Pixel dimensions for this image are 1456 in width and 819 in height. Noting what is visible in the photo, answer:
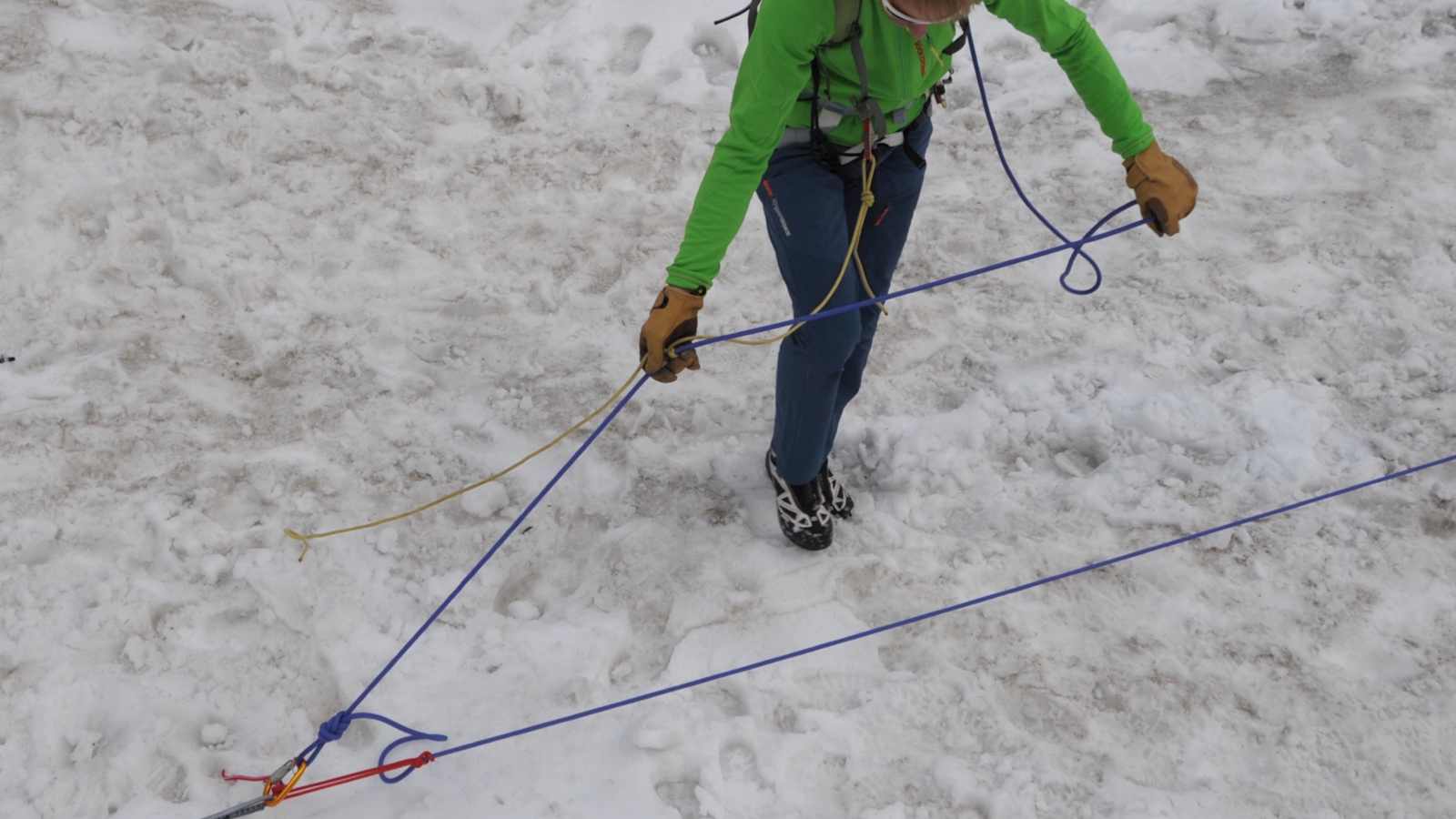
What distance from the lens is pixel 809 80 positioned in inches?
87.4

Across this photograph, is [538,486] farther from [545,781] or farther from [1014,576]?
[1014,576]

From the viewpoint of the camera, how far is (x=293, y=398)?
3.64m

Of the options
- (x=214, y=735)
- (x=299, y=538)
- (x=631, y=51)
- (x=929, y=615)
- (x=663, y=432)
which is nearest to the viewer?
(x=214, y=735)

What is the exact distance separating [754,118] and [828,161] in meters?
0.41

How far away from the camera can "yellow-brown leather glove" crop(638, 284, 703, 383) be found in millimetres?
2363

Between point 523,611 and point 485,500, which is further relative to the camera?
point 485,500

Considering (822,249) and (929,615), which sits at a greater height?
(822,249)

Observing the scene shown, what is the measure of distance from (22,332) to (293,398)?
3.42 ft

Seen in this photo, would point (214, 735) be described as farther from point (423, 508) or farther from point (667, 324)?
point (667, 324)

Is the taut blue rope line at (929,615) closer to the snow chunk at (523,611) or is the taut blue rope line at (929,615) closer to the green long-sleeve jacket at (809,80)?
the snow chunk at (523,611)

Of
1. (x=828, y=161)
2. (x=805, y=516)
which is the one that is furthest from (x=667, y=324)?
(x=805, y=516)

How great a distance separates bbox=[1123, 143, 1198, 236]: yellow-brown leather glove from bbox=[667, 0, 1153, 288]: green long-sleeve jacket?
0.09 meters

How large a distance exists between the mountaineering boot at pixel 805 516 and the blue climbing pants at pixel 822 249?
0.12 metres

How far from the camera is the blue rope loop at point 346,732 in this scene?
253 cm
